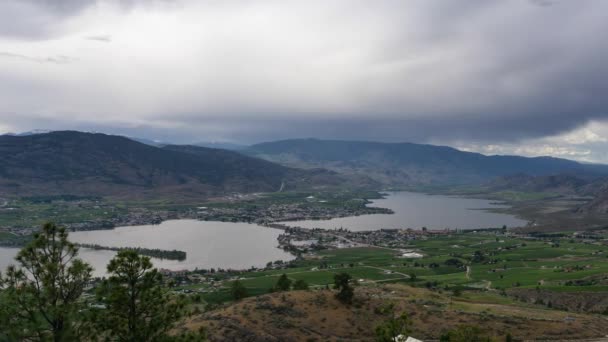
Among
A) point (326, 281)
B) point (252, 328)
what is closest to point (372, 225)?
point (326, 281)

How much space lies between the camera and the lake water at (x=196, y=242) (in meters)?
117

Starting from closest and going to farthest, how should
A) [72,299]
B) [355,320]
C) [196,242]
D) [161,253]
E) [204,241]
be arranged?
1. [72,299]
2. [355,320]
3. [161,253]
4. [196,242]
5. [204,241]

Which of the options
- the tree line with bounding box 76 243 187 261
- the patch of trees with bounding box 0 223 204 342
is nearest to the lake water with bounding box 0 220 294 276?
the tree line with bounding box 76 243 187 261

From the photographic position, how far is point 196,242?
145 meters

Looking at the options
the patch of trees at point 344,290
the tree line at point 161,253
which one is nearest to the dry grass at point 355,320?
the patch of trees at point 344,290

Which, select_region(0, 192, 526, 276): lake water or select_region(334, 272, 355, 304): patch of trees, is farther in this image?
select_region(0, 192, 526, 276): lake water

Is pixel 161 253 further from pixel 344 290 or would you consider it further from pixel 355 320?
pixel 355 320

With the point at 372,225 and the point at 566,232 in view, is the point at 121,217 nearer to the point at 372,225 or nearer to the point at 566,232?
the point at 372,225

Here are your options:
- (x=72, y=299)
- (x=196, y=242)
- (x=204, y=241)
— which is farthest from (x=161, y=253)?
(x=72, y=299)

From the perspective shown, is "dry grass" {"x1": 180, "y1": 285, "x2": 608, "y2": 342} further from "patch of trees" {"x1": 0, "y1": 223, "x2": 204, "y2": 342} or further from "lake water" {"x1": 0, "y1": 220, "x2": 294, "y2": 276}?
"lake water" {"x1": 0, "y1": 220, "x2": 294, "y2": 276}

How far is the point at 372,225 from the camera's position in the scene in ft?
639

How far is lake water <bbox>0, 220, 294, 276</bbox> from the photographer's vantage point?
117 m

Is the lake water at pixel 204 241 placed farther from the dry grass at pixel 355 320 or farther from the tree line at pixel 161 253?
the dry grass at pixel 355 320

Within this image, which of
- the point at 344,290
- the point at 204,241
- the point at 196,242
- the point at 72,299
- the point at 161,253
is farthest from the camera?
the point at 204,241
